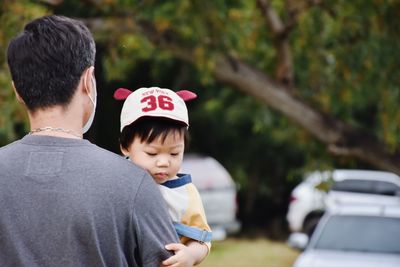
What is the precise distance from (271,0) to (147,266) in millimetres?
9536

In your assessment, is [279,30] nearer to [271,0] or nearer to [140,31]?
[271,0]

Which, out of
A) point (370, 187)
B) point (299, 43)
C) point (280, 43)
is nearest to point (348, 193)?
point (370, 187)

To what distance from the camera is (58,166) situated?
2.54 m

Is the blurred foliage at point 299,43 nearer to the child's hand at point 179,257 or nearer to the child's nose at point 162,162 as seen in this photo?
the child's nose at point 162,162

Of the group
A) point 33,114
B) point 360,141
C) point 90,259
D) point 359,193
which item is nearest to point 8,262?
point 90,259

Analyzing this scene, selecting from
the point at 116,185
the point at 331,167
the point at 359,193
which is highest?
the point at 116,185

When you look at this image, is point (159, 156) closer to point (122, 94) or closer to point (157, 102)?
point (157, 102)

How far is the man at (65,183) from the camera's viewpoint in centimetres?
250

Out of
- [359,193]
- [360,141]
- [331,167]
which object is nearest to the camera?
[360,141]

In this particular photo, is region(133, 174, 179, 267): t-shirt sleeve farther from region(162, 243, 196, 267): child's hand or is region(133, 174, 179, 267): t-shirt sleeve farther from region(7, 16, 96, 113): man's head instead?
region(7, 16, 96, 113): man's head

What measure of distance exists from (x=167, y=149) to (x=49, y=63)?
0.56 m

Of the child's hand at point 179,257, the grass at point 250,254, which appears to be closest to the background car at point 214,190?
the grass at point 250,254

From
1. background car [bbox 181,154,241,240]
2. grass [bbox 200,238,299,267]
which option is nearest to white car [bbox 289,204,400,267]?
grass [bbox 200,238,299,267]

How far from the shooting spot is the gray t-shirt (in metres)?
2.49
